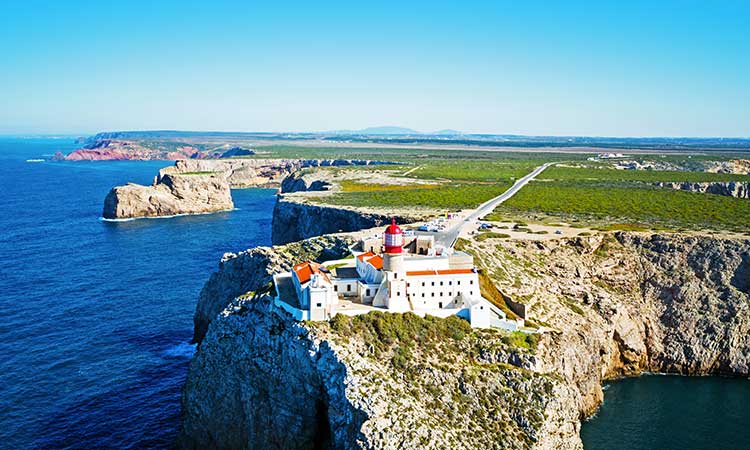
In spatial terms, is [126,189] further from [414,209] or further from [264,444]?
[264,444]

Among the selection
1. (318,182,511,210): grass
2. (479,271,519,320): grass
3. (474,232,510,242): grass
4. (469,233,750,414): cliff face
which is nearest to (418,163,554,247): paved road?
(318,182,511,210): grass

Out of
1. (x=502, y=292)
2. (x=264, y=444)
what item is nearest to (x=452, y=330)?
(x=502, y=292)

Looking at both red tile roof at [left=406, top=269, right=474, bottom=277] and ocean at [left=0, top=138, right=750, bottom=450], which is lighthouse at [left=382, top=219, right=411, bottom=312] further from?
ocean at [left=0, top=138, right=750, bottom=450]

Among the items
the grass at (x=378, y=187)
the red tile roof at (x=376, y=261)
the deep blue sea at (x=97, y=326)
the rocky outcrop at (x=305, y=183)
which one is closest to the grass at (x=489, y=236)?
the red tile roof at (x=376, y=261)

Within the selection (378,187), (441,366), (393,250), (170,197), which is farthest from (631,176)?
(441,366)

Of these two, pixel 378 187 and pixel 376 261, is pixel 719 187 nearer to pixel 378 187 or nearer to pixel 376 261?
pixel 378 187

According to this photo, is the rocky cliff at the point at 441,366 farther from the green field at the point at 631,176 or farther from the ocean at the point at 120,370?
the green field at the point at 631,176

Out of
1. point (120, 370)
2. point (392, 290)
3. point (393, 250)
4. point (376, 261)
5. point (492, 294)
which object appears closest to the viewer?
point (392, 290)
